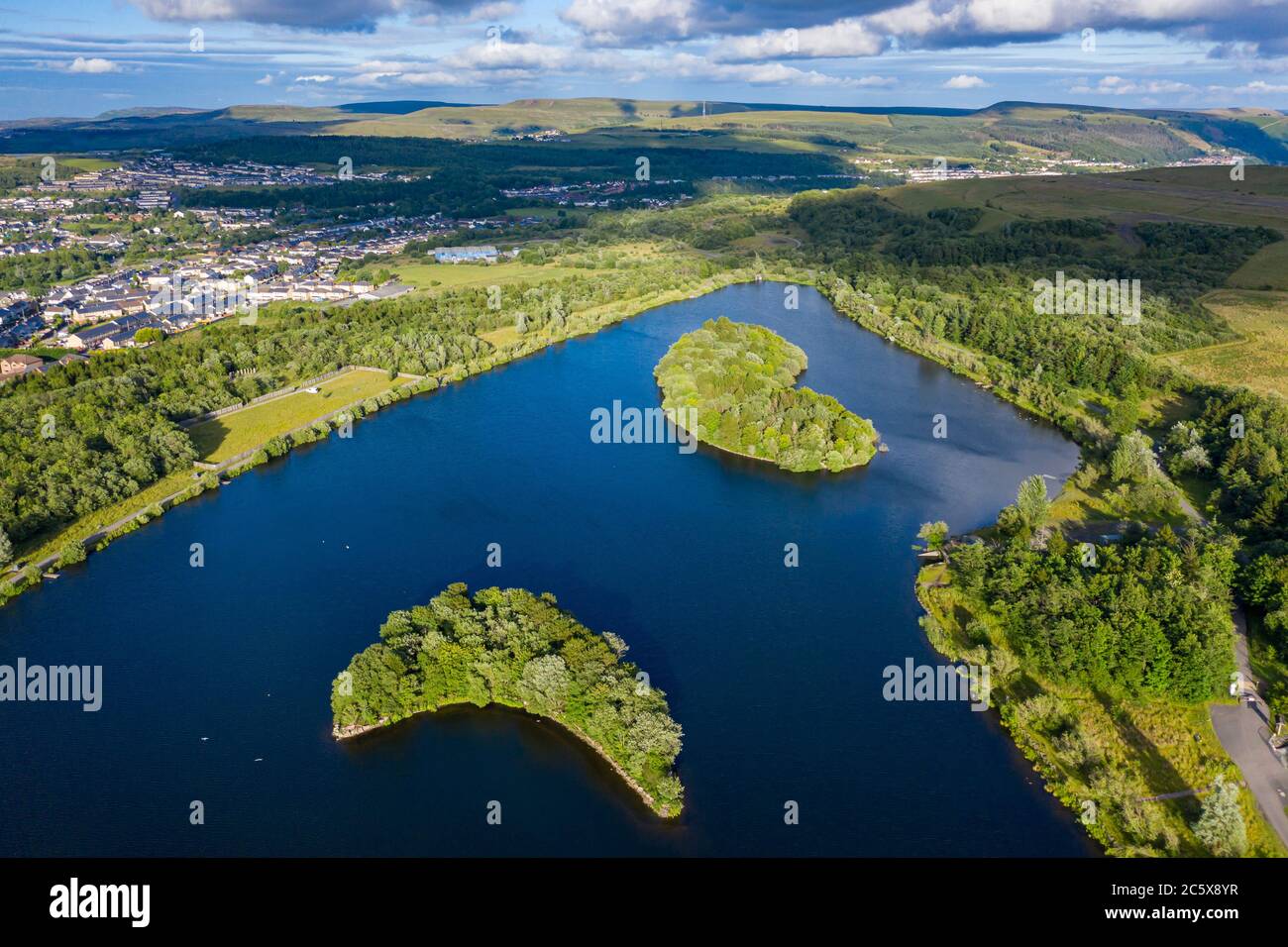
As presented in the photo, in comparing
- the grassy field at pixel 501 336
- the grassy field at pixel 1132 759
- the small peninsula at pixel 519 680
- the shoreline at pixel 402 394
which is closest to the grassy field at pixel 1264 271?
the shoreline at pixel 402 394

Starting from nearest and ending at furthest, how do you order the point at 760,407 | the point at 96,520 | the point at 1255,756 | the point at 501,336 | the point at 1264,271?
the point at 1255,756
the point at 96,520
the point at 760,407
the point at 501,336
the point at 1264,271

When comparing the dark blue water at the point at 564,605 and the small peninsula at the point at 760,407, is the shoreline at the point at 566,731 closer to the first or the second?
the dark blue water at the point at 564,605

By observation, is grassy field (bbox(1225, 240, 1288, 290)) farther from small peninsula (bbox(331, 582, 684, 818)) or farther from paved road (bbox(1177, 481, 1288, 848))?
small peninsula (bbox(331, 582, 684, 818))

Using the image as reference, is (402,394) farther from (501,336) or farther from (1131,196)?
(1131,196)

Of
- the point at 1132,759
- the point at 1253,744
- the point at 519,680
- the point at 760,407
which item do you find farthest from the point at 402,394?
the point at 1253,744
